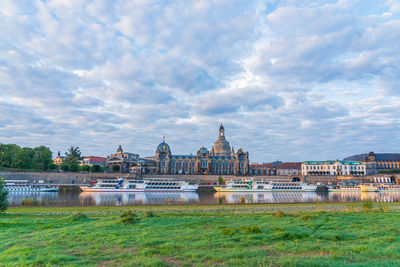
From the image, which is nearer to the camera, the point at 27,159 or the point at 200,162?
the point at 27,159

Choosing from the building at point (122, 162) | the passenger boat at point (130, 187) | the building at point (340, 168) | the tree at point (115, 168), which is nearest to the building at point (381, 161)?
the building at point (340, 168)

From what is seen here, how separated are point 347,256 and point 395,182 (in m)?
132

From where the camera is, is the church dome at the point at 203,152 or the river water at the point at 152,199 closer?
the river water at the point at 152,199

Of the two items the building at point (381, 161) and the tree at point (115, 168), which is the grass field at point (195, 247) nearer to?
the tree at point (115, 168)

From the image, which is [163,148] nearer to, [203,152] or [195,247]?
[203,152]

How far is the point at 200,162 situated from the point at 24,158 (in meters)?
77.7

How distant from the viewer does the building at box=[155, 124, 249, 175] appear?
138875mm

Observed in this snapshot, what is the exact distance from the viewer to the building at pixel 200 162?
456 ft

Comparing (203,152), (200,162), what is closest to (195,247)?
(200,162)

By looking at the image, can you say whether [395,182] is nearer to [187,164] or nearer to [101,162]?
[187,164]

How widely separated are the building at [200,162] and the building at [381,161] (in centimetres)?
6239

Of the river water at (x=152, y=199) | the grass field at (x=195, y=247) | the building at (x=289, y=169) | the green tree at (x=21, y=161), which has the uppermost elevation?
the green tree at (x=21, y=161)

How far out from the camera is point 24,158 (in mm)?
93188

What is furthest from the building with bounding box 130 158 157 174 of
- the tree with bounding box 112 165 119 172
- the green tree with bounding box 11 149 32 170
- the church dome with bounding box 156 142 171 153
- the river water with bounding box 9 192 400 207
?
the river water with bounding box 9 192 400 207
